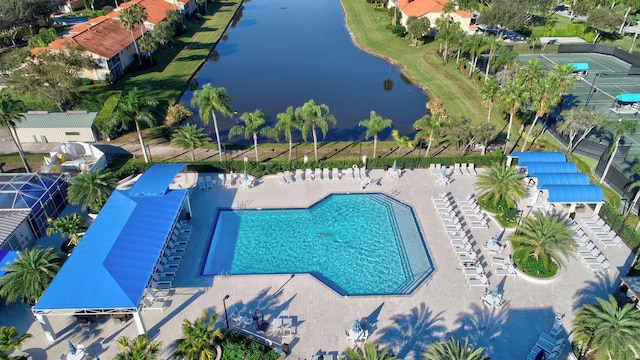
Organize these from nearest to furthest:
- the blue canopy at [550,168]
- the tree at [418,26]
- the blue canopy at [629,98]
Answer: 1. the blue canopy at [550,168]
2. the blue canopy at [629,98]
3. the tree at [418,26]

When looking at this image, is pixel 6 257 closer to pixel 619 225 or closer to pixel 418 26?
pixel 619 225

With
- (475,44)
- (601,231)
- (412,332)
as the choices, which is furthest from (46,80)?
(601,231)

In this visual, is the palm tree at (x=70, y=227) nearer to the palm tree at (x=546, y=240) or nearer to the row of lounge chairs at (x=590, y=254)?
the palm tree at (x=546, y=240)

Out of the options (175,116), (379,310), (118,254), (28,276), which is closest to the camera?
(28,276)

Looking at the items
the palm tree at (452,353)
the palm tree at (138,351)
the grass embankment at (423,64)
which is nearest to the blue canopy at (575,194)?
the grass embankment at (423,64)

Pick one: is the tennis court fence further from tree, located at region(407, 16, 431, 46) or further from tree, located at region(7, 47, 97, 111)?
tree, located at region(7, 47, 97, 111)

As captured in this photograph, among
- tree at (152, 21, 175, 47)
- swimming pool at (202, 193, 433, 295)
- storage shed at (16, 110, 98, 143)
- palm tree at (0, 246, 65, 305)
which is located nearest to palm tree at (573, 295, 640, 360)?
swimming pool at (202, 193, 433, 295)
